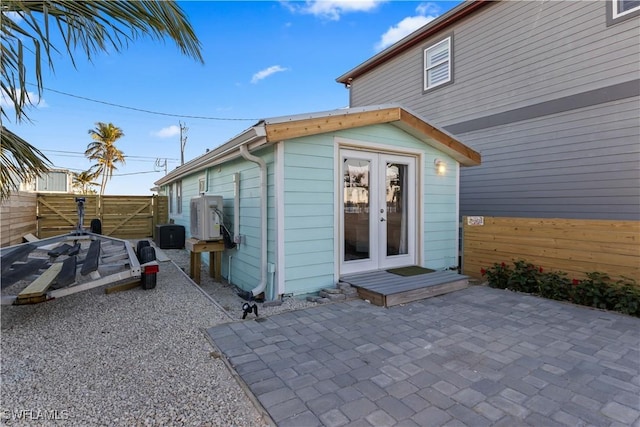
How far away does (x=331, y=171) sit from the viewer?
15.0ft

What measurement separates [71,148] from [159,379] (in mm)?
28723

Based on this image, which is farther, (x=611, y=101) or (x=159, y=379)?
(x=611, y=101)

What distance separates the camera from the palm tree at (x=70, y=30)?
73.5 inches

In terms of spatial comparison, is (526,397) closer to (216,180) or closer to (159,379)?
(159,379)

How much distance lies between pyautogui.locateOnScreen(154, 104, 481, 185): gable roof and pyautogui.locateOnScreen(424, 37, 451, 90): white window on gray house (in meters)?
3.13

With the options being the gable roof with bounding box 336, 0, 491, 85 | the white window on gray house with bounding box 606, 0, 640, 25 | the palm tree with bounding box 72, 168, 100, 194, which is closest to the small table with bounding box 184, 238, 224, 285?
the gable roof with bounding box 336, 0, 491, 85

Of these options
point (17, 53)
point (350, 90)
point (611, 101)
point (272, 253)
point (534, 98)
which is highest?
point (350, 90)

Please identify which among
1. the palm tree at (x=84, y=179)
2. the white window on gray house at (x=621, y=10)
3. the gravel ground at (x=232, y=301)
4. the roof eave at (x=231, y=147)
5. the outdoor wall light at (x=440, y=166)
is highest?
the white window on gray house at (x=621, y=10)

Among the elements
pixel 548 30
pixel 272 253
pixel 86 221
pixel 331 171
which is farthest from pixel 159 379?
pixel 86 221

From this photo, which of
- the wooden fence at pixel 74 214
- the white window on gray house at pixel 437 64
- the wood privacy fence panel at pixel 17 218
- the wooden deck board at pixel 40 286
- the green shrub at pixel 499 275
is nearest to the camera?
the wooden deck board at pixel 40 286

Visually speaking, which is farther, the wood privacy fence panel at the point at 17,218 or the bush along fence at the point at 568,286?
the wood privacy fence panel at the point at 17,218

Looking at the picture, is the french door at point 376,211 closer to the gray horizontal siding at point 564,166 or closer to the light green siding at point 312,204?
the light green siding at point 312,204

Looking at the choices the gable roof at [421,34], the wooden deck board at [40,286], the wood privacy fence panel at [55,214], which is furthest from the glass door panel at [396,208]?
the wood privacy fence panel at [55,214]

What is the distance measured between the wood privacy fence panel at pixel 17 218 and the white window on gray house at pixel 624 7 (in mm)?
11914
